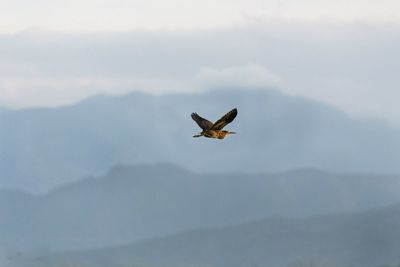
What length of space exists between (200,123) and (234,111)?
4.84m

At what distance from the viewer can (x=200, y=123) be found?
302ft

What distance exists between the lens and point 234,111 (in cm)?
8838

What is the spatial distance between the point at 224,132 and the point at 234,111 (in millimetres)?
3549

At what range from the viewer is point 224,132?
9138 cm

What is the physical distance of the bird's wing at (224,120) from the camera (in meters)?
88.6

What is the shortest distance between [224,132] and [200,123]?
2.34 metres

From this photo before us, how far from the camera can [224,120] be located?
294 feet

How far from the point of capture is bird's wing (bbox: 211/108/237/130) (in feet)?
291
